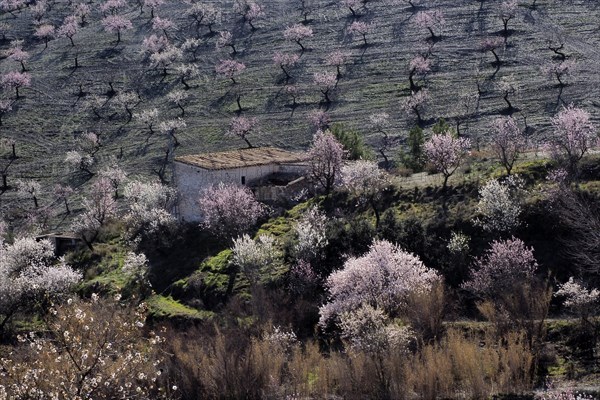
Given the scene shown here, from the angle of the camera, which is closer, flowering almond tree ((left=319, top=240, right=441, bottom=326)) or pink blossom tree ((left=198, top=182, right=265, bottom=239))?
flowering almond tree ((left=319, top=240, right=441, bottom=326))

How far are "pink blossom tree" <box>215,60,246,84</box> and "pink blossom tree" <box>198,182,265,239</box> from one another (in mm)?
42317

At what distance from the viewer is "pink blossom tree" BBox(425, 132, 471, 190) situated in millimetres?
52125

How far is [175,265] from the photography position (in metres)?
54.5

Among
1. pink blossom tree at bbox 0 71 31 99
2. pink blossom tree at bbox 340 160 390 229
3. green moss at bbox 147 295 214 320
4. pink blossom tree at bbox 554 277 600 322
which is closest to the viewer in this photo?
pink blossom tree at bbox 554 277 600 322

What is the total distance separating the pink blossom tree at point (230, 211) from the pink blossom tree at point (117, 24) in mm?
67338

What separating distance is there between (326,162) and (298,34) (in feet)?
160

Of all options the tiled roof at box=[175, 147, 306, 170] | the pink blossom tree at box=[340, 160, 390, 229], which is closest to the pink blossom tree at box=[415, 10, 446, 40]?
the tiled roof at box=[175, 147, 306, 170]

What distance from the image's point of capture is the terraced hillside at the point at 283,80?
7981cm

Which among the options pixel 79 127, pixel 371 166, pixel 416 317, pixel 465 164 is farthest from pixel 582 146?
pixel 79 127

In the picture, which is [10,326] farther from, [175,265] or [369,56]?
[369,56]

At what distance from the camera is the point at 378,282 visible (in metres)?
39.5

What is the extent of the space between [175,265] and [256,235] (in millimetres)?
6168

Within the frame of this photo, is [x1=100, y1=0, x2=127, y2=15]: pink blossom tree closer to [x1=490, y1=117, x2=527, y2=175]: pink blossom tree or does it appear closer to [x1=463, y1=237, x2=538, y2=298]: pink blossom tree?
[x1=490, y1=117, x2=527, y2=175]: pink blossom tree

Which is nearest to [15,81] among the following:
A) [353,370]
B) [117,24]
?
[117,24]
